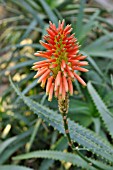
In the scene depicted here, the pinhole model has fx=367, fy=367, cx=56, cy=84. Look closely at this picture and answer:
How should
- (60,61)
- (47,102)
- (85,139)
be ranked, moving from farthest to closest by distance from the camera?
(47,102) < (85,139) < (60,61)

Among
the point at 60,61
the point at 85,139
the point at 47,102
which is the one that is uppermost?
the point at 60,61

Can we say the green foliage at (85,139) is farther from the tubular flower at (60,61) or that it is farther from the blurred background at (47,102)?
the blurred background at (47,102)

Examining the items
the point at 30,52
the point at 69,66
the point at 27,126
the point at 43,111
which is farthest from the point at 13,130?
the point at 69,66

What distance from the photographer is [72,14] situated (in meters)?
2.41

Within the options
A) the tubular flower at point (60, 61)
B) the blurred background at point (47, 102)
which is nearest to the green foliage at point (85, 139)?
the tubular flower at point (60, 61)

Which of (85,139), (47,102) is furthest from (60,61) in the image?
(47,102)

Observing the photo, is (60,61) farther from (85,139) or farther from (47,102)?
(47,102)

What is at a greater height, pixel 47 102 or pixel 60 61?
pixel 60 61

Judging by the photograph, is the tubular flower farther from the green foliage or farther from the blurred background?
the blurred background

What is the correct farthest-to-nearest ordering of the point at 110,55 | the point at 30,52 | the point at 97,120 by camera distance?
the point at 30,52 → the point at 110,55 → the point at 97,120

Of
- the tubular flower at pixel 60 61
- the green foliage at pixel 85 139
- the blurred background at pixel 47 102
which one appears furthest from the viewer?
the blurred background at pixel 47 102

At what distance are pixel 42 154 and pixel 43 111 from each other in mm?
268

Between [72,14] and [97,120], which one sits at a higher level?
[72,14]

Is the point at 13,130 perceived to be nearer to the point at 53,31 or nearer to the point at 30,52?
the point at 30,52
